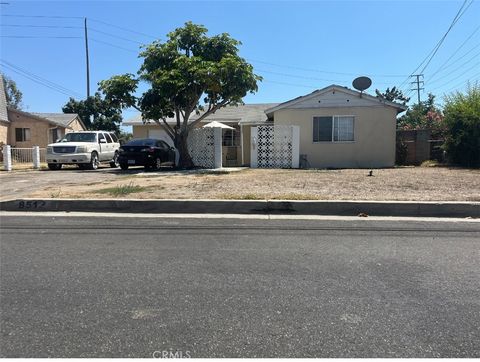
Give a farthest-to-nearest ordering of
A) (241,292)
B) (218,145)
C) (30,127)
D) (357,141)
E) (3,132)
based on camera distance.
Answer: (30,127) < (3,132) < (357,141) < (218,145) < (241,292)

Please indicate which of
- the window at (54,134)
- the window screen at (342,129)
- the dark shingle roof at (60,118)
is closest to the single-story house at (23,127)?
the window at (54,134)

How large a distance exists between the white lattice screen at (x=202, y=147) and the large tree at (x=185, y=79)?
90cm

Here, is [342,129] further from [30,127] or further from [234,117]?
[30,127]

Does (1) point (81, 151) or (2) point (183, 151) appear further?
(2) point (183, 151)

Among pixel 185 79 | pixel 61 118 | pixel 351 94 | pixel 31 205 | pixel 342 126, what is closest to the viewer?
pixel 31 205

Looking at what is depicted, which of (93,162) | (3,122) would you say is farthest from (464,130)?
(3,122)

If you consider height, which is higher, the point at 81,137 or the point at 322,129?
the point at 322,129

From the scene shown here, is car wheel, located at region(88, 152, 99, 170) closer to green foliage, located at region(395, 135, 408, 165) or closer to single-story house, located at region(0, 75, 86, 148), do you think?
green foliage, located at region(395, 135, 408, 165)

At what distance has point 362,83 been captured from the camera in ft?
68.0

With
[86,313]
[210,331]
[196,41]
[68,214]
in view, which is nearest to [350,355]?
[210,331]

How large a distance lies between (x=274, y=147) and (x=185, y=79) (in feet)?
17.1

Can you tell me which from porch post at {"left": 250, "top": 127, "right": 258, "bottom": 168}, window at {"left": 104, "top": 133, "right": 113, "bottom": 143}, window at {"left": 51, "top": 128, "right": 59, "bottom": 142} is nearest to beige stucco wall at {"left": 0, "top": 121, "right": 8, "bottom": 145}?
window at {"left": 51, "top": 128, "right": 59, "bottom": 142}

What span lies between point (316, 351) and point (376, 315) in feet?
2.91

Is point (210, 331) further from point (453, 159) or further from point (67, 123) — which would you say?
point (67, 123)
